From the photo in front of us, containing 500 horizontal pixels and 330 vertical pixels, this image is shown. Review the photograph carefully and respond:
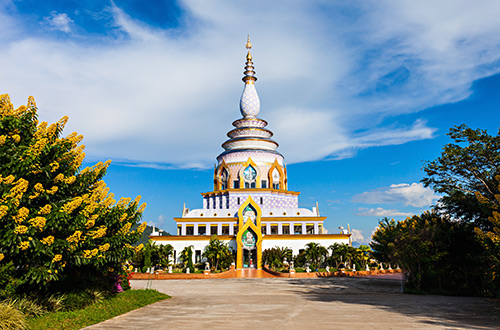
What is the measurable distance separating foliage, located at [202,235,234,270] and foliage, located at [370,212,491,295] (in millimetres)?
21248

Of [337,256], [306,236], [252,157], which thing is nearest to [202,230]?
[252,157]

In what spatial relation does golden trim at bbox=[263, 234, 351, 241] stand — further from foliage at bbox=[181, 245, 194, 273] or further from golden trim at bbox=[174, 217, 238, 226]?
foliage at bbox=[181, 245, 194, 273]

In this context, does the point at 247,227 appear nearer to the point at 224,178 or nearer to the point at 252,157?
the point at 224,178

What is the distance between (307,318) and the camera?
12.0 meters

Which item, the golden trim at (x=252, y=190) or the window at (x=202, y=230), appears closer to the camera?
the window at (x=202, y=230)

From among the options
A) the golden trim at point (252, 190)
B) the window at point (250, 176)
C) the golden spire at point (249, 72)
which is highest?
the golden spire at point (249, 72)

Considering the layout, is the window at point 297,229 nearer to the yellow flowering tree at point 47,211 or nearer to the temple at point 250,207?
the temple at point 250,207

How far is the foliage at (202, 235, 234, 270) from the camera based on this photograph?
39.2 metres

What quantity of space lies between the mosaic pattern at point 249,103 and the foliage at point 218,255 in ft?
68.4

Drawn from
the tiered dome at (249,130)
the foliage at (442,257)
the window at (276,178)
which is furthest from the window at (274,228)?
the foliage at (442,257)

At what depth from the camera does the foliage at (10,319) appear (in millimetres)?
9141

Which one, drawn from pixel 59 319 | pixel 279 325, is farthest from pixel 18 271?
pixel 279 325

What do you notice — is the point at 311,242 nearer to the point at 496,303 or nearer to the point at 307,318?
the point at 496,303

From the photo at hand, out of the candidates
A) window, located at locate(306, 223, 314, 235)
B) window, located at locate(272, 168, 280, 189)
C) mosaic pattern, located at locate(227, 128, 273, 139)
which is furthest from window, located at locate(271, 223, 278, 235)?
mosaic pattern, located at locate(227, 128, 273, 139)
